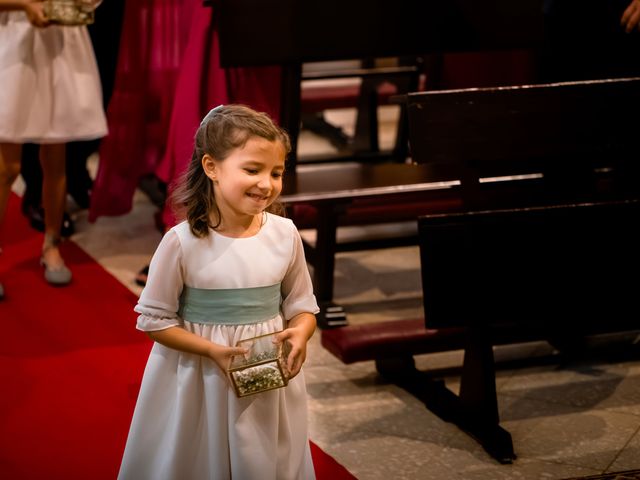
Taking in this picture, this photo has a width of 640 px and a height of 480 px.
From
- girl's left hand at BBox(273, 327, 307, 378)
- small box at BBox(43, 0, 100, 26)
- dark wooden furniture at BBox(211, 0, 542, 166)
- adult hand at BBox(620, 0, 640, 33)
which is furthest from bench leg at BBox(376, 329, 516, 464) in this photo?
small box at BBox(43, 0, 100, 26)

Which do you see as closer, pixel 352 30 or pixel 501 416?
pixel 501 416

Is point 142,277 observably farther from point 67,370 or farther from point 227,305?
point 227,305

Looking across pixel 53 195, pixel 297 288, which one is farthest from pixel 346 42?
pixel 297 288

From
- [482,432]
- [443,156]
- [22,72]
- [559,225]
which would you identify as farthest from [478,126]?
[22,72]

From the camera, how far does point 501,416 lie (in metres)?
3.97

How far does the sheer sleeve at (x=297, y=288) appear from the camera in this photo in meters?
2.78

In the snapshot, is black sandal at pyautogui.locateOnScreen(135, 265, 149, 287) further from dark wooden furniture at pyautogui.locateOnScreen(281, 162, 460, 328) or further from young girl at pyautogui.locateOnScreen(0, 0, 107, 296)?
dark wooden furniture at pyautogui.locateOnScreen(281, 162, 460, 328)

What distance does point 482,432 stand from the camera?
Answer: 3.73 meters

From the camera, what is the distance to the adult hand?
4629mm

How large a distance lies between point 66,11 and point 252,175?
2.24 meters

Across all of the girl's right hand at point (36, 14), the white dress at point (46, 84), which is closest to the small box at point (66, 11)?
the girl's right hand at point (36, 14)

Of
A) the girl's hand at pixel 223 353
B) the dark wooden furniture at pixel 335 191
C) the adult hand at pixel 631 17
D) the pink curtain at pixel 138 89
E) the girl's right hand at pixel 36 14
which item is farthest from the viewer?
the pink curtain at pixel 138 89

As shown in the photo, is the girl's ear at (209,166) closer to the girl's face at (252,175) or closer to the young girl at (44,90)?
the girl's face at (252,175)

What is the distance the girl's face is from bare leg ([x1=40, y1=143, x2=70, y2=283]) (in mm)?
2517
